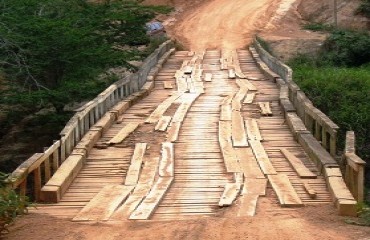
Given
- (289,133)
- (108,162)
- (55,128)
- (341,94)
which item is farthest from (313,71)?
(108,162)

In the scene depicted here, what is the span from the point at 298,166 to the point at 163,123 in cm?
453

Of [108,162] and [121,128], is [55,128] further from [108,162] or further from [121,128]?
[108,162]

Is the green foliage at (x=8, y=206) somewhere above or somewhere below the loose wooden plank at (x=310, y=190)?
above

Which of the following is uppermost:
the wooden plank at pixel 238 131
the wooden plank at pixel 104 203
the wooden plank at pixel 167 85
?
the wooden plank at pixel 167 85

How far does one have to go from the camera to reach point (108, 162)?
506 inches

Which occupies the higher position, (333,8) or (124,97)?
(333,8)

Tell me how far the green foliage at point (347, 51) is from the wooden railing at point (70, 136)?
11.6 meters

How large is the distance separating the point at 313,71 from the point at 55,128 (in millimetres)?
10498

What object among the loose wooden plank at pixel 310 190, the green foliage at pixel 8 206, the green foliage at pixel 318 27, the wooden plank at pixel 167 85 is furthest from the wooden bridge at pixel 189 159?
the green foliage at pixel 318 27

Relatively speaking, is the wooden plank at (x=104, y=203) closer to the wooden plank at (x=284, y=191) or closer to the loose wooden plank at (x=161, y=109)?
the wooden plank at (x=284, y=191)

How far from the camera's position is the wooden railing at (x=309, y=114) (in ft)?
42.6

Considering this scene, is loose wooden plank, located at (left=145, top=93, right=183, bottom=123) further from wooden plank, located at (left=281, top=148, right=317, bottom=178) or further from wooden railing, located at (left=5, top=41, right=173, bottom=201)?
wooden plank, located at (left=281, top=148, right=317, bottom=178)

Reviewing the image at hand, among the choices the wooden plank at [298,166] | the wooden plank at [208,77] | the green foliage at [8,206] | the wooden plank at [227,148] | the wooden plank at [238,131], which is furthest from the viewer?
the wooden plank at [208,77]

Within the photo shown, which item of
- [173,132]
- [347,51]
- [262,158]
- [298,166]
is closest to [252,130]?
[173,132]
